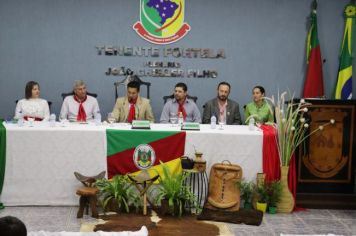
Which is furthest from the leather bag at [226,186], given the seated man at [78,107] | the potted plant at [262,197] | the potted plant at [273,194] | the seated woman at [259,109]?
the seated man at [78,107]

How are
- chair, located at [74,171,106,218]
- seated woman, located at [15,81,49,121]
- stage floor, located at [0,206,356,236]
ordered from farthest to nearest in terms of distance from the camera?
seated woman, located at [15,81,49,121] → chair, located at [74,171,106,218] → stage floor, located at [0,206,356,236]

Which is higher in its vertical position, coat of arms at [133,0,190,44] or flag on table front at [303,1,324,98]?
coat of arms at [133,0,190,44]

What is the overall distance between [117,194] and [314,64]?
12.8 feet

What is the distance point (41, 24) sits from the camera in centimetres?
765

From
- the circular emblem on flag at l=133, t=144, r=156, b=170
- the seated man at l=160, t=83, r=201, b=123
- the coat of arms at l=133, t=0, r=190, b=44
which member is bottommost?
the circular emblem on flag at l=133, t=144, r=156, b=170

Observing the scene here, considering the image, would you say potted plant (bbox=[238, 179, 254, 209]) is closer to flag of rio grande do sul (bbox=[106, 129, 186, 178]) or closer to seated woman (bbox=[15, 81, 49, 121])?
flag of rio grande do sul (bbox=[106, 129, 186, 178])

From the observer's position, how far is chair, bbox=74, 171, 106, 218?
5077mm

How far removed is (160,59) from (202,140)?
8.36 feet

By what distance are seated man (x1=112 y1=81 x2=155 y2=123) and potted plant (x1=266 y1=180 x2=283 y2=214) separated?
79.7 inches

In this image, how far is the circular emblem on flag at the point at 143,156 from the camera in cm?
544

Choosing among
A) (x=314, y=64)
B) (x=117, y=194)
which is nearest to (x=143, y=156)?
(x=117, y=194)

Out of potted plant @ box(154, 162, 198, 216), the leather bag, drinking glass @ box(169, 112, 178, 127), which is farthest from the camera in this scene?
drinking glass @ box(169, 112, 178, 127)

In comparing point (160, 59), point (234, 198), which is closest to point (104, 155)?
point (234, 198)

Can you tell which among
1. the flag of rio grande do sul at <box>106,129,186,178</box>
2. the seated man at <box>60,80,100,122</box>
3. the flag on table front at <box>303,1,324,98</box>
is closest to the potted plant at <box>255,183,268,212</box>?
the flag of rio grande do sul at <box>106,129,186,178</box>
